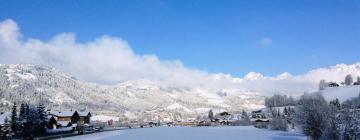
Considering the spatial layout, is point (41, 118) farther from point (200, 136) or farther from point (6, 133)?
point (200, 136)

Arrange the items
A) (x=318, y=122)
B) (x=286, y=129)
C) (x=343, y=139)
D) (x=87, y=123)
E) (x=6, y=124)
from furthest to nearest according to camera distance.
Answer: (x=87, y=123) < (x=286, y=129) < (x=6, y=124) < (x=318, y=122) < (x=343, y=139)

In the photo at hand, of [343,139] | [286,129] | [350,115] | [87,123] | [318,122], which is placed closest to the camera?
[343,139]

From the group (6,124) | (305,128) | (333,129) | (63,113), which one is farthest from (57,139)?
(63,113)

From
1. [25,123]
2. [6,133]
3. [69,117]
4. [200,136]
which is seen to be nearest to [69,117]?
[69,117]

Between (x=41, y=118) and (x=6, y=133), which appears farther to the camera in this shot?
(x=41, y=118)

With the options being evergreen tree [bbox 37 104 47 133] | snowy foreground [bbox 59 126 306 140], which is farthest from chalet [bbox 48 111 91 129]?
evergreen tree [bbox 37 104 47 133]

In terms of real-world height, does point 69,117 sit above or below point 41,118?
above

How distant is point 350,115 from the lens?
59.3 m

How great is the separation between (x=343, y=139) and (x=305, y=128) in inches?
975

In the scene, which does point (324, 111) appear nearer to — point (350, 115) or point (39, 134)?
point (350, 115)

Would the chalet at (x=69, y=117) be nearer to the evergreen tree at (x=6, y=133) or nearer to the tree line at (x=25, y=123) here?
the tree line at (x=25, y=123)

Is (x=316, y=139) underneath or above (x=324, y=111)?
underneath

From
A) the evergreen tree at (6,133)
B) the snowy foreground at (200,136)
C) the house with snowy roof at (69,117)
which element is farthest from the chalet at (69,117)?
the evergreen tree at (6,133)

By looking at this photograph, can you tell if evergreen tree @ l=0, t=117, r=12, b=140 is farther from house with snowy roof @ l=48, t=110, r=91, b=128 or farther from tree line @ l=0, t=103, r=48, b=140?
house with snowy roof @ l=48, t=110, r=91, b=128
